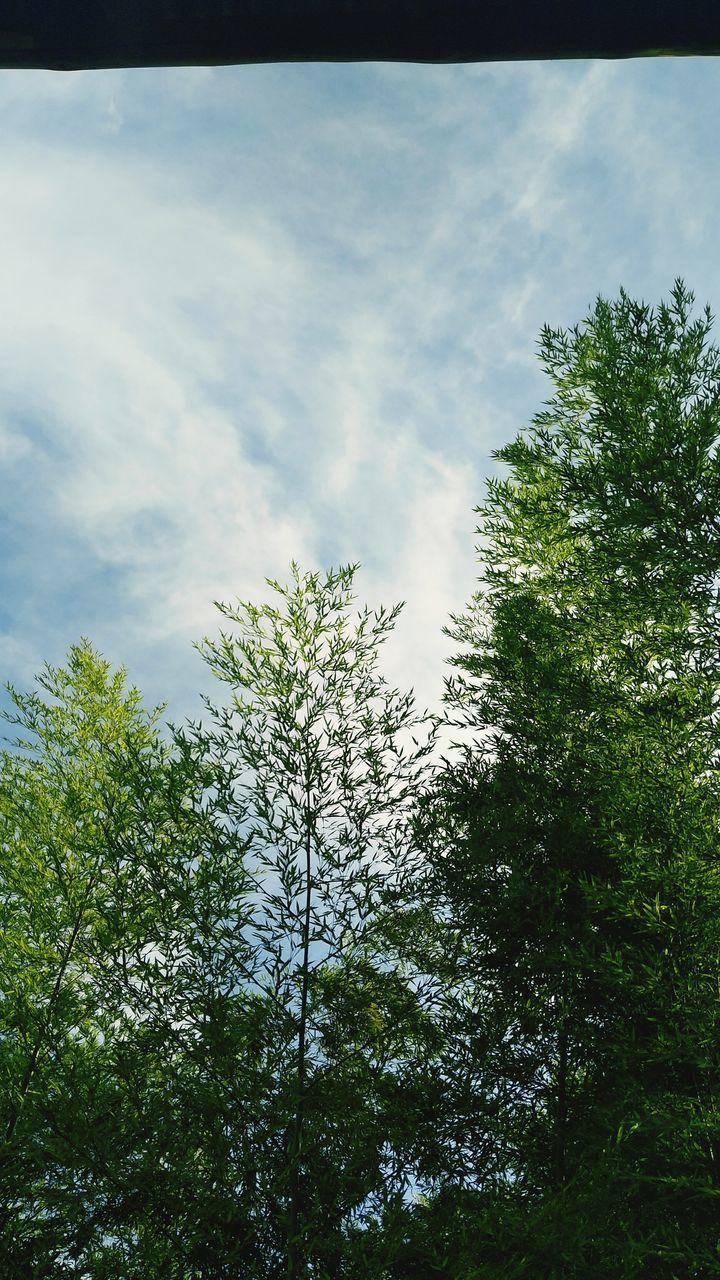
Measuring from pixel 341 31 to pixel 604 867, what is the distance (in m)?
4.85

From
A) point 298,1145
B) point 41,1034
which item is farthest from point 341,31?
point 41,1034

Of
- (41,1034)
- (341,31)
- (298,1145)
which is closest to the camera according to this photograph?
(341,31)

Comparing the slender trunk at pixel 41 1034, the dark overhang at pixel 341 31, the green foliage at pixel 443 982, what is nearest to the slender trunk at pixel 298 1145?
the green foliage at pixel 443 982

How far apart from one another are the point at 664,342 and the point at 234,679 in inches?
114

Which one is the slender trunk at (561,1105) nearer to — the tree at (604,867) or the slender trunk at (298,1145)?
the tree at (604,867)

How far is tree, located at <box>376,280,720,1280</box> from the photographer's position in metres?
3.34

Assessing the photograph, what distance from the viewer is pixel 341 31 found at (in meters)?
0.58

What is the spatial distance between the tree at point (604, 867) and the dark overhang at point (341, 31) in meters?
3.32

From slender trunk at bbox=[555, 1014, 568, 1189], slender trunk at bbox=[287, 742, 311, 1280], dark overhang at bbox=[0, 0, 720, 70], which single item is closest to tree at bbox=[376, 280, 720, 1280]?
slender trunk at bbox=[555, 1014, 568, 1189]

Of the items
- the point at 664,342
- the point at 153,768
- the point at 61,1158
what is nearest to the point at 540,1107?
the point at 61,1158

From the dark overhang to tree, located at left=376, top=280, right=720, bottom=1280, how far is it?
10.9 ft

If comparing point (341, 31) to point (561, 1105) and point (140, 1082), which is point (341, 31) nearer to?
point (140, 1082)

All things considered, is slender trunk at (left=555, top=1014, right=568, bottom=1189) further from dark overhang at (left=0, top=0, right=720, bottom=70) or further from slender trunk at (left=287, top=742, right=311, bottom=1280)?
dark overhang at (left=0, top=0, right=720, bottom=70)

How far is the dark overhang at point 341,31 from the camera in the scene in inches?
21.6
